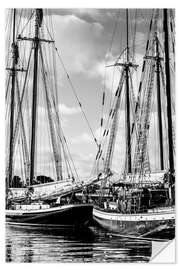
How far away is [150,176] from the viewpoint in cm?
626

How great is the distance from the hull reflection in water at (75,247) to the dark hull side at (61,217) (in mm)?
548

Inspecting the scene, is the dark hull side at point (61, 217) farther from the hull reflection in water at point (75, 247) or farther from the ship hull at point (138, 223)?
the hull reflection in water at point (75, 247)

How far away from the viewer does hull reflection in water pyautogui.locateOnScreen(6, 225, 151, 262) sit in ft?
18.5

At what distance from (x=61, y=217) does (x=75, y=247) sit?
2.12 metres

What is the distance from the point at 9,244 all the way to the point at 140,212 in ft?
6.50

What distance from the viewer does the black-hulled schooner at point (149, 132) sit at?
5930 millimetres

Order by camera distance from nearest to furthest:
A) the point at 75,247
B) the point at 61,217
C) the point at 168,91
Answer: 1. the point at 168,91
2. the point at 75,247
3. the point at 61,217

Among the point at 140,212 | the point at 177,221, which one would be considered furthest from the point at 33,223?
the point at 177,221

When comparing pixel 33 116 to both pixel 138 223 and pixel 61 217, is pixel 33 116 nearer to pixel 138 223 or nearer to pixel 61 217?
pixel 138 223

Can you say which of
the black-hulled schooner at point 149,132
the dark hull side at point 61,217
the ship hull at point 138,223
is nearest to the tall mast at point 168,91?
the black-hulled schooner at point 149,132

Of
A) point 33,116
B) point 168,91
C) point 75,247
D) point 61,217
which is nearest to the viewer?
point 168,91

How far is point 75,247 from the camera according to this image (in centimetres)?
618

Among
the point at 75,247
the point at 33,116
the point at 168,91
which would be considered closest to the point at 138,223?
the point at 75,247

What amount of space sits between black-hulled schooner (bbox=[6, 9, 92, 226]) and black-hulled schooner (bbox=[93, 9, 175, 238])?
2.11 ft
